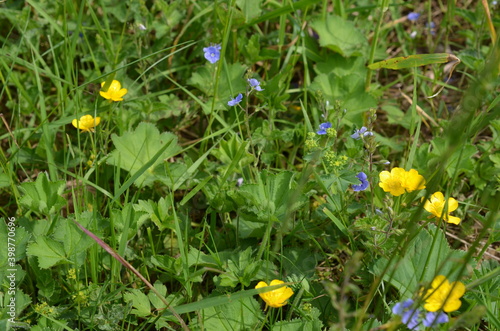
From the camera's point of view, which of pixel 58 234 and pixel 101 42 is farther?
Answer: pixel 101 42

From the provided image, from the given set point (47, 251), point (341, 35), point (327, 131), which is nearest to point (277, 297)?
point (327, 131)

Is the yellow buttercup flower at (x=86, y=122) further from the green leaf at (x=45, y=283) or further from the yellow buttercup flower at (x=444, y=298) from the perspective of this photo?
the yellow buttercup flower at (x=444, y=298)

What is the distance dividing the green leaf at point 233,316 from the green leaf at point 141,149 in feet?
2.44

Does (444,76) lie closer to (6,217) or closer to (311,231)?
(311,231)

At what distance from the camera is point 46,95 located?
341cm

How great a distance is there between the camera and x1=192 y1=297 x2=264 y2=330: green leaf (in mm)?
2170

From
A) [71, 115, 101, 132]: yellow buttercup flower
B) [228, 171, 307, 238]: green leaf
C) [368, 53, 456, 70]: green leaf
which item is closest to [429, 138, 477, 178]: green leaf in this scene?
[368, 53, 456, 70]: green leaf

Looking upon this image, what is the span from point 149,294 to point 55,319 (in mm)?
368

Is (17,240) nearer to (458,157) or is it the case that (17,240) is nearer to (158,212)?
(158,212)

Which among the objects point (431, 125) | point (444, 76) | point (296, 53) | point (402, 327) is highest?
point (296, 53)

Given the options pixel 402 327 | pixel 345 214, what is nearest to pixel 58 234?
pixel 345 214

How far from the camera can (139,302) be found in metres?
2.22

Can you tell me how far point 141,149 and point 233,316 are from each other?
3.19 feet

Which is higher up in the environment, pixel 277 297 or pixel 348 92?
pixel 348 92
